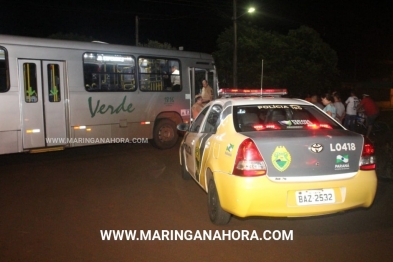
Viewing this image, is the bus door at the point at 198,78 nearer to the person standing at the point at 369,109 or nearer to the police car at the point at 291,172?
the person standing at the point at 369,109

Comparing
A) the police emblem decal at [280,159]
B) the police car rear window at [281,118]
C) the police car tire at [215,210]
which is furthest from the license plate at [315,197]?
the police car tire at [215,210]

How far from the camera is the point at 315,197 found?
4.89 meters

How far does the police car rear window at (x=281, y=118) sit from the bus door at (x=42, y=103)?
581 centimetres

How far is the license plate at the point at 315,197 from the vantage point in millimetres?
4859

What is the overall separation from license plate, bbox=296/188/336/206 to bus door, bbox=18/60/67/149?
732 centimetres

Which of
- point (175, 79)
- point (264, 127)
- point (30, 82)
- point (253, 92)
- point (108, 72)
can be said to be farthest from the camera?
point (175, 79)

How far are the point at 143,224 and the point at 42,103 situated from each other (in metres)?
5.79

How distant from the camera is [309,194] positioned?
192 inches

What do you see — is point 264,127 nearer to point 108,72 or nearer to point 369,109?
point 108,72

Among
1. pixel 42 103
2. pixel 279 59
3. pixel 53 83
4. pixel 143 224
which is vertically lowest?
pixel 143 224

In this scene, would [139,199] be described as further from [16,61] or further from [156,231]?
[16,61]

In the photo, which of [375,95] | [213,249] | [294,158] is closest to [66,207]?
[213,249]

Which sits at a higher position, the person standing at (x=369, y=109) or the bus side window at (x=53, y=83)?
the bus side window at (x=53, y=83)

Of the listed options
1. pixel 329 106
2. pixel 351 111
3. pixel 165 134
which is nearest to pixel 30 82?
pixel 165 134
